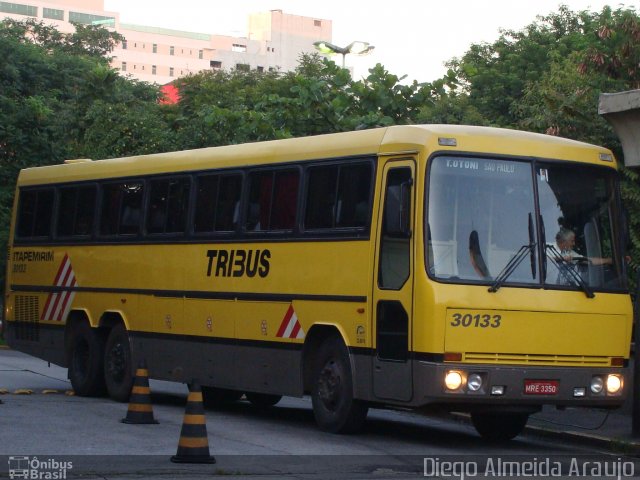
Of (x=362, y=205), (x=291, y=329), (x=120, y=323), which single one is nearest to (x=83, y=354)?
(x=120, y=323)

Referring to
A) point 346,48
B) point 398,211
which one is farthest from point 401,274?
point 346,48

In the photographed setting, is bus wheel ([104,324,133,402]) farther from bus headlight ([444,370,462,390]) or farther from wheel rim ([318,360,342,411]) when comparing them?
bus headlight ([444,370,462,390])

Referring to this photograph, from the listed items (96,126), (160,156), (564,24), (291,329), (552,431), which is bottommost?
(552,431)

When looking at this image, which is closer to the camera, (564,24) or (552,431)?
(552,431)

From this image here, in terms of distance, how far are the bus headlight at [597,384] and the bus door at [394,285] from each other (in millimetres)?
1917

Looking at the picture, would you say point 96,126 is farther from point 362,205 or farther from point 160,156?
point 362,205

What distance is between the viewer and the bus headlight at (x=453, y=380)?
12992 millimetres

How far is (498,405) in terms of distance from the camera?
13.5 meters

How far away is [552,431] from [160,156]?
21.3 ft

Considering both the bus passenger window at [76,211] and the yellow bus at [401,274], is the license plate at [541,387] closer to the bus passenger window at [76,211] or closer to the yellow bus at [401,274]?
the yellow bus at [401,274]

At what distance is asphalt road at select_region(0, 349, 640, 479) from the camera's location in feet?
36.7

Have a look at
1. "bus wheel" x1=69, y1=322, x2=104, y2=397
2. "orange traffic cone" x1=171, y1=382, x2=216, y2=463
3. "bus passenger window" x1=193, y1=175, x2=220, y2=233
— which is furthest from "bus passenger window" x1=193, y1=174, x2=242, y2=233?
"orange traffic cone" x1=171, y1=382, x2=216, y2=463

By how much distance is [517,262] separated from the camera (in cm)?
1341

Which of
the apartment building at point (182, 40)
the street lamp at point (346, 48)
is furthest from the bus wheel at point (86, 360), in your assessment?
the apartment building at point (182, 40)
